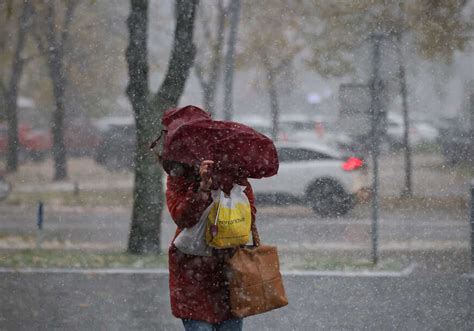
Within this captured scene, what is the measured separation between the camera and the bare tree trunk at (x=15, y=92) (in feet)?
70.5

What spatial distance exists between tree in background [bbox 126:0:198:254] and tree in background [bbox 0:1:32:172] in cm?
896

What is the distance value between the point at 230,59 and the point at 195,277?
1531 centimetres

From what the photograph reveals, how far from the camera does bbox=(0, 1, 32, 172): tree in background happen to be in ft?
70.6

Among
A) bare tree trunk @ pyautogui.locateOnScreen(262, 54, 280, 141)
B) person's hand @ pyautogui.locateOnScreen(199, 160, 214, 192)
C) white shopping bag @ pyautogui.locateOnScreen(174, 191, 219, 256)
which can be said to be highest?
bare tree trunk @ pyautogui.locateOnScreen(262, 54, 280, 141)

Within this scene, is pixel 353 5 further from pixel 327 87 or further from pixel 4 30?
pixel 4 30

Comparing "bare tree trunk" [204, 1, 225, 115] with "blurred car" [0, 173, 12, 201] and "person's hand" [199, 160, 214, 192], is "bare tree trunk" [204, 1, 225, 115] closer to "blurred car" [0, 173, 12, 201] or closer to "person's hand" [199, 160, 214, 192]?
"blurred car" [0, 173, 12, 201]

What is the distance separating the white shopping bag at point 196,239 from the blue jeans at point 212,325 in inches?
13.2

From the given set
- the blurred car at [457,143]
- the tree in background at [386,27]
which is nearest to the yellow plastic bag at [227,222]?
the tree in background at [386,27]

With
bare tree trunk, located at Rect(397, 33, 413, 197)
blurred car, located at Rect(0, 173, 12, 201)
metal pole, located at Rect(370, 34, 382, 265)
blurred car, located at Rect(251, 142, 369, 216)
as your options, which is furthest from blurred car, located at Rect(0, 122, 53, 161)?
metal pole, located at Rect(370, 34, 382, 265)

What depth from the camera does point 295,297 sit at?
8.98 metres

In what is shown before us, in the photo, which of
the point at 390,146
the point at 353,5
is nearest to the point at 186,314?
the point at 353,5

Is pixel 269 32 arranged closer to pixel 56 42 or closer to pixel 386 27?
pixel 386 27

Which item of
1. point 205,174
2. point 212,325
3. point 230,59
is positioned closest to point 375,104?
point 212,325

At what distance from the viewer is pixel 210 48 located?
20.2 m
